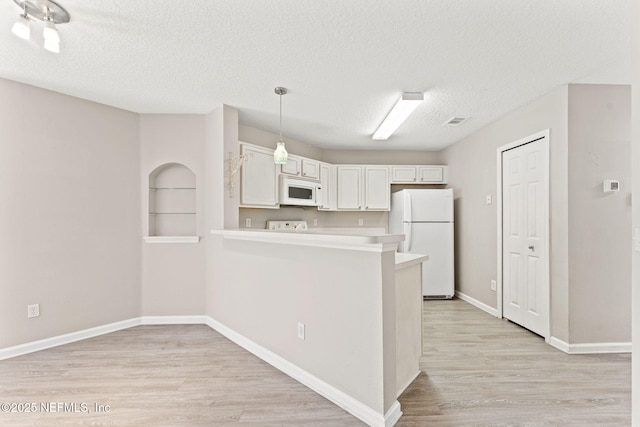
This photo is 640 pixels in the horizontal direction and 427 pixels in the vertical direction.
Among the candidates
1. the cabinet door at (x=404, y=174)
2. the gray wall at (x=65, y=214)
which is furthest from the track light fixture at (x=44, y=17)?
the cabinet door at (x=404, y=174)

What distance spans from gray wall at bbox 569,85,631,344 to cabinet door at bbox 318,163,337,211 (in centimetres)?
307

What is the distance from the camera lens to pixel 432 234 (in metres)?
4.73

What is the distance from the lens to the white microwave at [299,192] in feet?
13.8

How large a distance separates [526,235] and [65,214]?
470 centimetres

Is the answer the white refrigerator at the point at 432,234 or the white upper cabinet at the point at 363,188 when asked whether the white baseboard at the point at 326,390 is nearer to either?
the white refrigerator at the point at 432,234

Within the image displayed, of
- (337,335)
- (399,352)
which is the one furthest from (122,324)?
(399,352)

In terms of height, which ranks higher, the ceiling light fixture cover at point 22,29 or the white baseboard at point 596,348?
the ceiling light fixture cover at point 22,29

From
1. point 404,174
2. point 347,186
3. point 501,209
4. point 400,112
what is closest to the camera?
point 400,112

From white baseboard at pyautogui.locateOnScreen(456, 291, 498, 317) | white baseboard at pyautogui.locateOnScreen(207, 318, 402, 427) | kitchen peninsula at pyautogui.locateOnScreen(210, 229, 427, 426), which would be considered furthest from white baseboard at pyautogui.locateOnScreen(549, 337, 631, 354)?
white baseboard at pyautogui.locateOnScreen(207, 318, 402, 427)

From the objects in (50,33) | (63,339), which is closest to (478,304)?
(63,339)

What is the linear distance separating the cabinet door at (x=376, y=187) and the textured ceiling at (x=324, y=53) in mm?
1799

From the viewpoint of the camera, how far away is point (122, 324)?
3455 mm

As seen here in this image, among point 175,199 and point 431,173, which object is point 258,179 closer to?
point 175,199

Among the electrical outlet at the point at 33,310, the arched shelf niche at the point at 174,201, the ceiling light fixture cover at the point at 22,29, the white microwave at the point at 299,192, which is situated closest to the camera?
the ceiling light fixture cover at the point at 22,29
